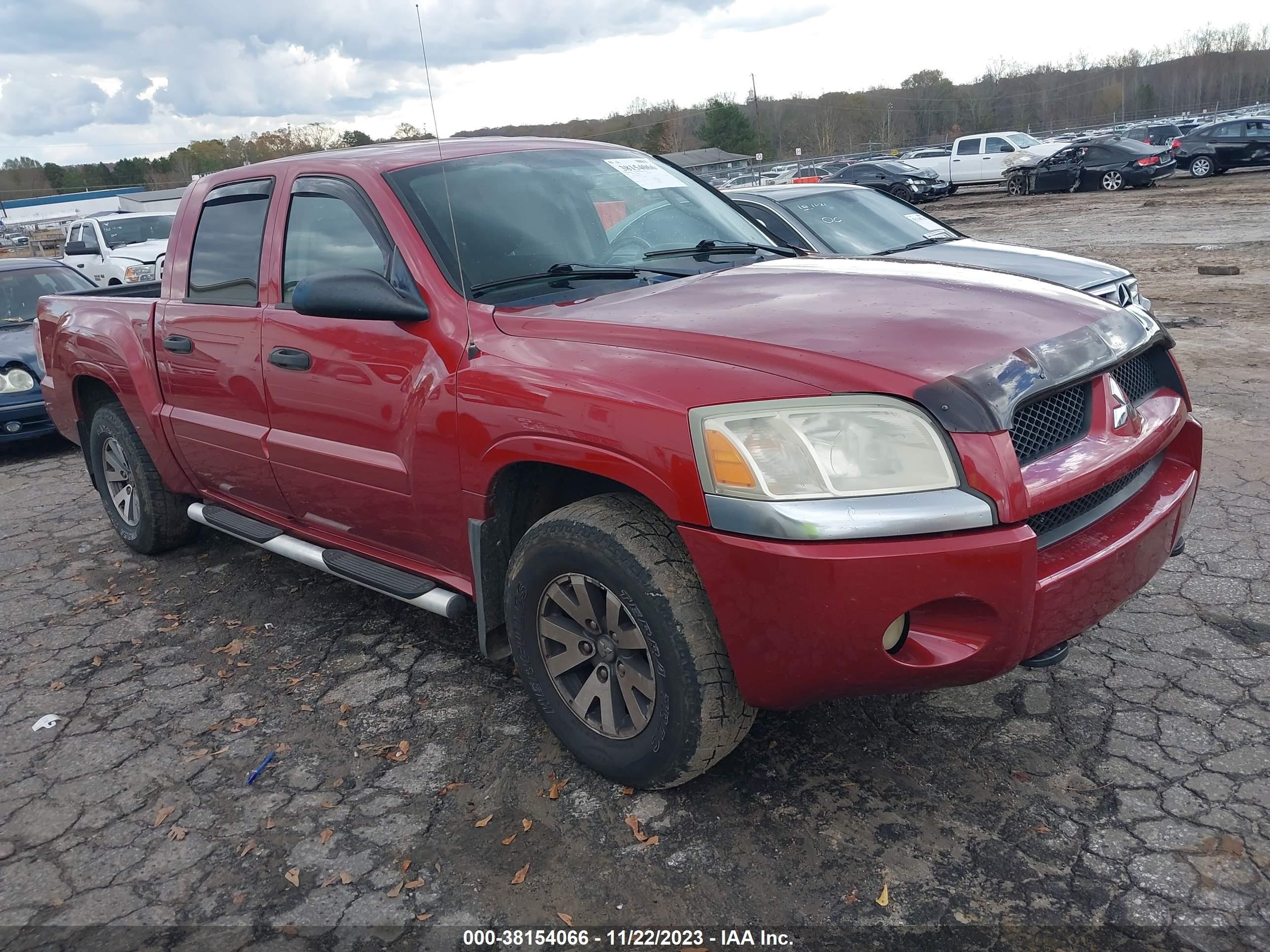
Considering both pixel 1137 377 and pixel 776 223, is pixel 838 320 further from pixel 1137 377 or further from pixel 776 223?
pixel 776 223

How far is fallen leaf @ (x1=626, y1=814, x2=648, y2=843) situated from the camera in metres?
2.71

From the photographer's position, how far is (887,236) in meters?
7.70

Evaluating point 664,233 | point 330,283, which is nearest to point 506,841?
point 330,283

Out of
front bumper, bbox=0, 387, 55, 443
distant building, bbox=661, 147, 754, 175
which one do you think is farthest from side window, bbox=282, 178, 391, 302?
distant building, bbox=661, 147, 754, 175

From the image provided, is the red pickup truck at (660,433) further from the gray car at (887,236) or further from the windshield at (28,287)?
the windshield at (28,287)

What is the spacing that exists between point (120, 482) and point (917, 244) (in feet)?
18.8

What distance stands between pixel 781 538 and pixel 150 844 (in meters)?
2.03

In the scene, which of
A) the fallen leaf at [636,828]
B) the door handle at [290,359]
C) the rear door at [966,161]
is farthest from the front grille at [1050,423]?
the rear door at [966,161]

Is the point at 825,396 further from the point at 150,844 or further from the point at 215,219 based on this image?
the point at 215,219

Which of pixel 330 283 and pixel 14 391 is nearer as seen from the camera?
pixel 330 283

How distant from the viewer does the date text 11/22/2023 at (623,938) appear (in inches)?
90.8

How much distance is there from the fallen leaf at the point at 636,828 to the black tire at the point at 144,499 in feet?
10.8

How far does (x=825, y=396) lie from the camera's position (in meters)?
2.32

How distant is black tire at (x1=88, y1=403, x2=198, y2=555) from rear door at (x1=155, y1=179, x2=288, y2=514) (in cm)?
53
